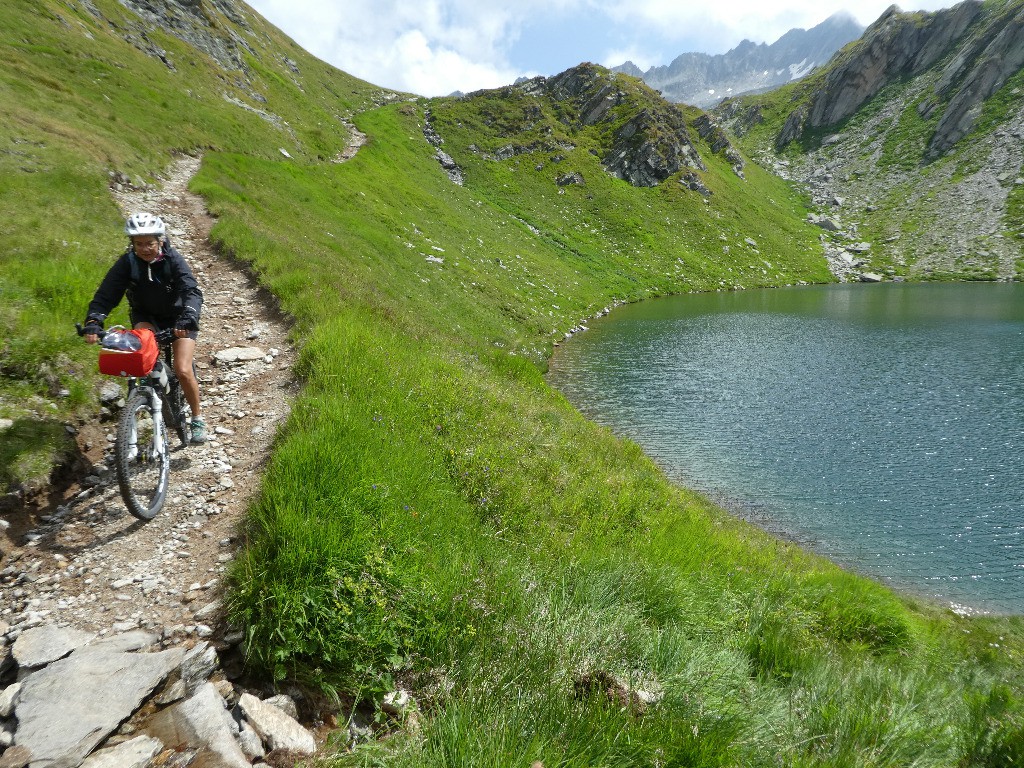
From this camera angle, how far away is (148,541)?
5.57 metres

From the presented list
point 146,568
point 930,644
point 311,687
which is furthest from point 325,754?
point 930,644

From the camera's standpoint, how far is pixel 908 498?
57.3 feet

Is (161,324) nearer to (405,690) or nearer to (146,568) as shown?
(146,568)

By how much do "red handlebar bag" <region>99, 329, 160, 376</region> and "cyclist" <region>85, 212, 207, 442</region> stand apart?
0.91 meters

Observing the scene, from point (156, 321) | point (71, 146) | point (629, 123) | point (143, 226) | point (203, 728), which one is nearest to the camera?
point (203, 728)

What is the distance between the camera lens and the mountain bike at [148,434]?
557cm

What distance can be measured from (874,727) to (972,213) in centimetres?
13837

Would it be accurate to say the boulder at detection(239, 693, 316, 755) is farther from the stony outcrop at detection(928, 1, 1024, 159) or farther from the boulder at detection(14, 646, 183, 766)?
the stony outcrop at detection(928, 1, 1024, 159)

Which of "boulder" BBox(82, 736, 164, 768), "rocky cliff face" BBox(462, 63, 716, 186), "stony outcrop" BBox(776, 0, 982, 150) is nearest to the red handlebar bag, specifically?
"boulder" BBox(82, 736, 164, 768)

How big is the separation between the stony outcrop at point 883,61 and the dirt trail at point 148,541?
197398 mm

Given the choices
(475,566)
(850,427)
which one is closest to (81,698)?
(475,566)

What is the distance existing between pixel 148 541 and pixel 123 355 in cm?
226

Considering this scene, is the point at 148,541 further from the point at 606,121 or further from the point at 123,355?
the point at 606,121

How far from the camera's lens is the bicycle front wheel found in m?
5.50
